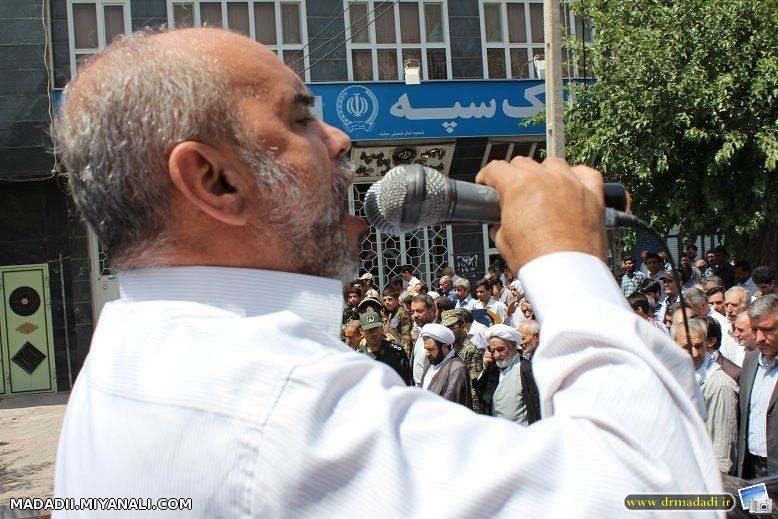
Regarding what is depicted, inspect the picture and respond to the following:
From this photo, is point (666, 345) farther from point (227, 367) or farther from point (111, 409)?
point (111, 409)

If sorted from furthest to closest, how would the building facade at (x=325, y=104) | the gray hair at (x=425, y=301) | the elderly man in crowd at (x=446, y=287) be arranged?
the building facade at (x=325, y=104) → the elderly man in crowd at (x=446, y=287) → the gray hair at (x=425, y=301)

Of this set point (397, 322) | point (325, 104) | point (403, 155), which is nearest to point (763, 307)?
point (397, 322)

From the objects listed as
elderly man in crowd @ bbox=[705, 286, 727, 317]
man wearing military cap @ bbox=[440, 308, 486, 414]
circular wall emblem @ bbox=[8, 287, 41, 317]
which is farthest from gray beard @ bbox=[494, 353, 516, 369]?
circular wall emblem @ bbox=[8, 287, 41, 317]

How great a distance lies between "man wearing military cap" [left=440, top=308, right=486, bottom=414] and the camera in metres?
6.70

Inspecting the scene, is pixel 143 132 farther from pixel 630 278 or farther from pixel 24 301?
Answer: pixel 24 301

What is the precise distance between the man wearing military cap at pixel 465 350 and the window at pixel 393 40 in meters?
9.29

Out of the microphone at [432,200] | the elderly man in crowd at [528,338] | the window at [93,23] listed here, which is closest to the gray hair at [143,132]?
the microphone at [432,200]

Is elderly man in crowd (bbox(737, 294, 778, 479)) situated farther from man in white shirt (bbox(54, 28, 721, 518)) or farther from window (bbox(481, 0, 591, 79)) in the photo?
window (bbox(481, 0, 591, 79))

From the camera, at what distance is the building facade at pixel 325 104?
15016mm

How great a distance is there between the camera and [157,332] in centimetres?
102

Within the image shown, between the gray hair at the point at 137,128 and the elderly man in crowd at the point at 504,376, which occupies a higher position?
the gray hair at the point at 137,128

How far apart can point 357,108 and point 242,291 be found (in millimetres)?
14903

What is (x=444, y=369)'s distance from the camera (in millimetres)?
6469

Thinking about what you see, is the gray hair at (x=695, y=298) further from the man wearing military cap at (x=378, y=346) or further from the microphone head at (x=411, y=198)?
the microphone head at (x=411, y=198)
